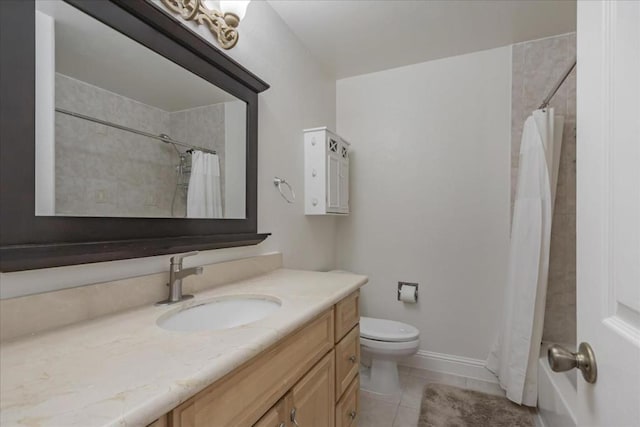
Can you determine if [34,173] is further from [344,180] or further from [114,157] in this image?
[344,180]

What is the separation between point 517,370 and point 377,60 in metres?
2.34

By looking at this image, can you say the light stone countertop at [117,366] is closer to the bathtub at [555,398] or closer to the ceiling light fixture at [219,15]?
the ceiling light fixture at [219,15]

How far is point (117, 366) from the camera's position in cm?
59

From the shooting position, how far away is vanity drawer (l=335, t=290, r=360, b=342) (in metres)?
1.24

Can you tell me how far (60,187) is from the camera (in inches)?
33.2

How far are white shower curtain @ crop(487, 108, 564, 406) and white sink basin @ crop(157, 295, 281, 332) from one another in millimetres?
1614

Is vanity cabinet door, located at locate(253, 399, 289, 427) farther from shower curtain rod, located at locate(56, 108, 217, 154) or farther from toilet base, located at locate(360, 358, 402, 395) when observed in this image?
toilet base, located at locate(360, 358, 402, 395)

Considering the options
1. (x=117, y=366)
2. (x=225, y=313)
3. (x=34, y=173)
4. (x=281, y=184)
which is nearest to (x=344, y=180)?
(x=281, y=184)

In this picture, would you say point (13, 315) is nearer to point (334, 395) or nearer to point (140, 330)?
point (140, 330)

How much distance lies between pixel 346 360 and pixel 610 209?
1115 mm

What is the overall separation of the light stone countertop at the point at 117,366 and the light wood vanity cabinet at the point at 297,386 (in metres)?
0.06

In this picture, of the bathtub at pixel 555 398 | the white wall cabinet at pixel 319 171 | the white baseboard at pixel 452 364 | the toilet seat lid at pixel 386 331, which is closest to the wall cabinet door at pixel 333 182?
the white wall cabinet at pixel 319 171

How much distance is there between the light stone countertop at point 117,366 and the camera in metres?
0.46

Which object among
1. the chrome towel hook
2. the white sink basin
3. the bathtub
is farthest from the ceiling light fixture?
the bathtub
